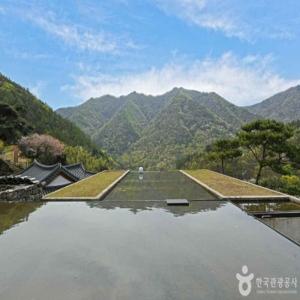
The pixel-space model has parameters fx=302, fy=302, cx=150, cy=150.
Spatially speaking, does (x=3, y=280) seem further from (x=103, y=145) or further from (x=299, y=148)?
(x=103, y=145)

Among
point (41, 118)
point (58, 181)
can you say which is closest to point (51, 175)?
point (58, 181)

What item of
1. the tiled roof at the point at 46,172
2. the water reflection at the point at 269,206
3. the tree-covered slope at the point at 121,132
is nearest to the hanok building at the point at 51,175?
the tiled roof at the point at 46,172

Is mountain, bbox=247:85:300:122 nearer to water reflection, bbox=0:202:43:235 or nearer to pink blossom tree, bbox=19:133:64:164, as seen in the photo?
pink blossom tree, bbox=19:133:64:164

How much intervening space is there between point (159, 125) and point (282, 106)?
133ft

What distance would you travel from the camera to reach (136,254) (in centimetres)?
384

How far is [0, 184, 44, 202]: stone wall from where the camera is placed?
867 cm

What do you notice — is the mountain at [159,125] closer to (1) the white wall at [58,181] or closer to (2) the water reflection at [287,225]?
(1) the white wall at [58,181]

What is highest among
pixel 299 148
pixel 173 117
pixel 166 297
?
pixel 173 117

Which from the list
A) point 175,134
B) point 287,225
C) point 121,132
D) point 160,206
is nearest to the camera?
point 287,225

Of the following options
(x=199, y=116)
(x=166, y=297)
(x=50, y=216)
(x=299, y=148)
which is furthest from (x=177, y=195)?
(x=199, y=116)

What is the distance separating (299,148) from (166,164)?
3496cm

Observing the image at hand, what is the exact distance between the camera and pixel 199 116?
226 feet

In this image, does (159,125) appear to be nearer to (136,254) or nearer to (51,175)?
(51,175)

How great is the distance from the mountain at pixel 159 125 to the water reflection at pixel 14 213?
40213 mm
